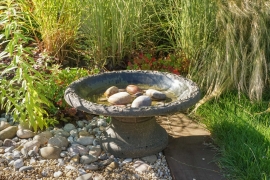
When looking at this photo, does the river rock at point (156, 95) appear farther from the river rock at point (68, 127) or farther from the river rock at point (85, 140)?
the river rock at point (68, 127)

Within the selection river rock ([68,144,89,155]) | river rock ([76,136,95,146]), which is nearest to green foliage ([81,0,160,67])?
river rock ([76,136,95,146])

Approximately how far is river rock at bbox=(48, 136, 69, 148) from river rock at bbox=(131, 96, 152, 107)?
0.63 metres

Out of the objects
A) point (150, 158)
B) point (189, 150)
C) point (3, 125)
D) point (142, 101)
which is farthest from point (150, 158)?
point (3, 125)

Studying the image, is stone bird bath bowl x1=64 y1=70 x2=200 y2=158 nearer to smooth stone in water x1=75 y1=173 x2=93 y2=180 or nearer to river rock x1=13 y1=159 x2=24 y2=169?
smooth stone in water x1=75 y1=173 x2=93 y2=180

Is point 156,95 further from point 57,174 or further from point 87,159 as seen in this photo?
point 57,174

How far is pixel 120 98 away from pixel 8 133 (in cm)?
101

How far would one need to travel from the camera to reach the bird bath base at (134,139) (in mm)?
3428

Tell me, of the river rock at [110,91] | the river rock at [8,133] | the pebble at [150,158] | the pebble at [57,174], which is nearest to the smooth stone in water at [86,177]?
the pebble at [57,174]

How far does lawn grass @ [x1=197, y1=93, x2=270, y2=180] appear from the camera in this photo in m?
3.15

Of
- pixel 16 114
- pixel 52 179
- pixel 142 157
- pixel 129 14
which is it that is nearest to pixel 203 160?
pixel 142 157

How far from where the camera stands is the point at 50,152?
346 cm

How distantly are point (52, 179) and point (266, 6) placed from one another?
7.48 ft

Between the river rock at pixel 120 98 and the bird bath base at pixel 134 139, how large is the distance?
124 millimetres

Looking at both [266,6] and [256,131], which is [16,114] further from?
[266,6]
